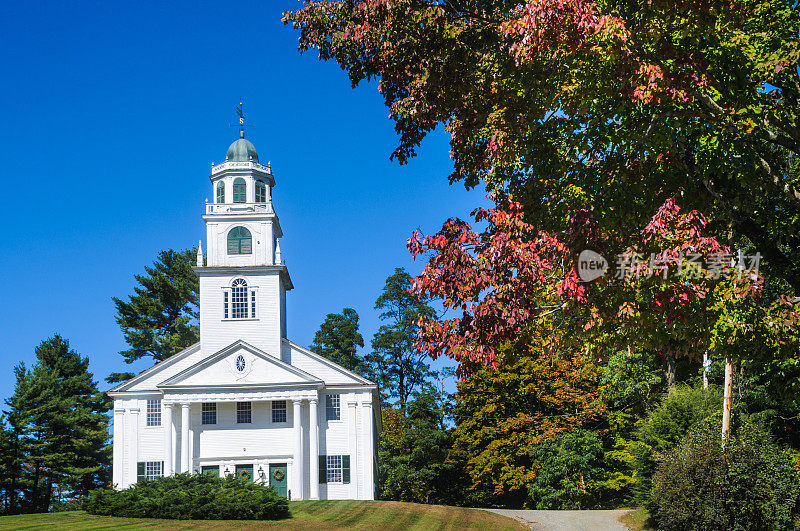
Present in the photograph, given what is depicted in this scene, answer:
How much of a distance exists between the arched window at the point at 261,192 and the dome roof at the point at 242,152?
1452 mm

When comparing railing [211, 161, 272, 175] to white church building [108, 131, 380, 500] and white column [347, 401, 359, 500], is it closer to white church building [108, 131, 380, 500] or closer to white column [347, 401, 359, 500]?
white church building [108, 131, 380, 500]

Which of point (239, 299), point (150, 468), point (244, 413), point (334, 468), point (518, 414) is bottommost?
point (334, 468)

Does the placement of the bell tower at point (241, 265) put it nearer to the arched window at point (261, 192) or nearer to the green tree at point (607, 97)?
the arched window at point (261, 192)

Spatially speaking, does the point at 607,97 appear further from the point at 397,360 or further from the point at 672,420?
the point at 397,360

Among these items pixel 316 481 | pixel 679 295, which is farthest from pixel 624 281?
pixel 316 481

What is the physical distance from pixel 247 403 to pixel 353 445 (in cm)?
599

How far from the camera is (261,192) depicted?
47.5m

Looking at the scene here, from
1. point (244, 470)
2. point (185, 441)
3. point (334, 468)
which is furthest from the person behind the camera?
point (334, 468)

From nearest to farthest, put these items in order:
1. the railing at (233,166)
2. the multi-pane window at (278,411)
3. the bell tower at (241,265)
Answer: the multi-pane window at (278,411), the bell tower at (241,265), the railing at (233,166)

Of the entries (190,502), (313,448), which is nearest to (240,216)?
(313,448)

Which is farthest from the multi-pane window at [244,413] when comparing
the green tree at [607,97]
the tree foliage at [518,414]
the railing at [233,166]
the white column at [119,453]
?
the green tree at [607,97]

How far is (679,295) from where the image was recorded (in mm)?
9867

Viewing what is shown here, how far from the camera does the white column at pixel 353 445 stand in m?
42.9

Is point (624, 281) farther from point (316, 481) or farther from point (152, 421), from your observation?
point (152, 421)
